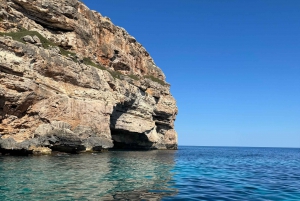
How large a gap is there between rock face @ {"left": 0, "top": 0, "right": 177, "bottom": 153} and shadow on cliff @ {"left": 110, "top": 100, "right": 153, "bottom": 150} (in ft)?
0.75

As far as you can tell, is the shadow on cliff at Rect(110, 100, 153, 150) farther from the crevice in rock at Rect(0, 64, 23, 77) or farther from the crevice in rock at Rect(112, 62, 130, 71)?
the crevice in rock at Rect(0, 64, 23, 77)

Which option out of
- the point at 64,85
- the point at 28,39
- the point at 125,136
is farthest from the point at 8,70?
the point at 125,136

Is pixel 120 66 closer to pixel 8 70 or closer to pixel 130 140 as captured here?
pixel 130 140

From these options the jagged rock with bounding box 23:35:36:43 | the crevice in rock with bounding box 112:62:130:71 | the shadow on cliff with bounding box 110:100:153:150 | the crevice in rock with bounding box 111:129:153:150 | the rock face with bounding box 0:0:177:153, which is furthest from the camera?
the crevice in rock with bounding box 112:62:130:71

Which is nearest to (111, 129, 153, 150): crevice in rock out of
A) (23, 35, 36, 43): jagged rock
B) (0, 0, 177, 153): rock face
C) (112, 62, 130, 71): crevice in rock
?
(0, 0, 177, 153): rock face

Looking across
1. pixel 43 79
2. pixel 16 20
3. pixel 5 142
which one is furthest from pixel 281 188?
pixel 16 20

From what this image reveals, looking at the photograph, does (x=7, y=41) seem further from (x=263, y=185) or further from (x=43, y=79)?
(x=263, y=185)

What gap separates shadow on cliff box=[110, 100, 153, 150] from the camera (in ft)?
184

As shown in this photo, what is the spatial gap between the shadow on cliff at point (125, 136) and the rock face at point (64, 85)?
0.75 feet

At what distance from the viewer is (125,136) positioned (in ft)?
214

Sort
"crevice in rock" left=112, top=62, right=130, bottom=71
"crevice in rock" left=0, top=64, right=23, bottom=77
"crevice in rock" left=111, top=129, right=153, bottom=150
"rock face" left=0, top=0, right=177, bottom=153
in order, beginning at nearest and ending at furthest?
"crevice in rock" left=0, top=64, right=23, bottom=77 < "rock face" left=0, top=0, right=177, bottom=153 < "crevice in rock" left=111, top=129, right=153, bottom=150 < "crevice in rock" left=112, top=62, right=130, bottom=71

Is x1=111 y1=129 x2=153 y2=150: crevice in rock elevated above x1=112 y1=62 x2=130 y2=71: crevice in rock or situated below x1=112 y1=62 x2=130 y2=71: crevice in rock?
below

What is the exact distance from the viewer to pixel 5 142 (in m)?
32.0

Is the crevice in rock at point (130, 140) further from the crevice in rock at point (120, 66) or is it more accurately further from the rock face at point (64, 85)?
the crevice in rock at point (120, 66)
